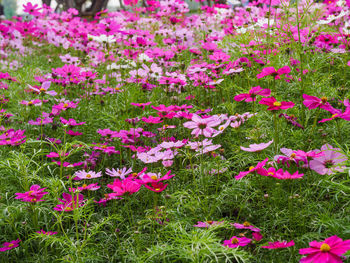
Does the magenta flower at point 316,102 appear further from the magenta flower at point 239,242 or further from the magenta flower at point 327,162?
the magenta flower at point 239,242

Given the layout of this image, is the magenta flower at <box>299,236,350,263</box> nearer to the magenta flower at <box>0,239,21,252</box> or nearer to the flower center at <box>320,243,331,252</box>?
the flower center at <box>320,243,331,252</box>

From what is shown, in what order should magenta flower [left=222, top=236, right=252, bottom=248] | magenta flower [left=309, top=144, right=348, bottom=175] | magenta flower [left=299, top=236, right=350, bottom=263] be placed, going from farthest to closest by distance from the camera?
magenta flower [left=309, top=144, right=348, bottom=175]
magenta flower [left=222, top=236, right=252, bottom=248]
magenta flower [left=299, top=236, right=350, bottom=263]

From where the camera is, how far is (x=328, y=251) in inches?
30.0

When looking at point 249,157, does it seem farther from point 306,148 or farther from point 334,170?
point 334,170

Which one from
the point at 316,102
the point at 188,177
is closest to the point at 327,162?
the point at 316,102

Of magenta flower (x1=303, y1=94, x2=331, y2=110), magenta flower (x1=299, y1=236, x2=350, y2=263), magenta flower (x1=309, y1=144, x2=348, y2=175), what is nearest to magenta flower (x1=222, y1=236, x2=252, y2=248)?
magenta flower (x1=299, y1=236, x2=350, y2=263)

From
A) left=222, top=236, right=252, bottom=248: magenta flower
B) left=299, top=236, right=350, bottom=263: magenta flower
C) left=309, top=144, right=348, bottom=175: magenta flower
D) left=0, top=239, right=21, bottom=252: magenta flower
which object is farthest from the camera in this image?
left=0, top=239, right=21, bottom=252: magenta flower

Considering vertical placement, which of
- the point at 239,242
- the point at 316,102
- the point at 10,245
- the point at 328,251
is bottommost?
the point at 10,245

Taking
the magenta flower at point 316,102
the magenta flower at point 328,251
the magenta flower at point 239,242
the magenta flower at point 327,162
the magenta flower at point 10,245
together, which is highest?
the magenta flower at point 316,102

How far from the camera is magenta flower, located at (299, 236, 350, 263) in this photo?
29.5 inches

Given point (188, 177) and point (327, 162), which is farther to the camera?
point (188, 177)

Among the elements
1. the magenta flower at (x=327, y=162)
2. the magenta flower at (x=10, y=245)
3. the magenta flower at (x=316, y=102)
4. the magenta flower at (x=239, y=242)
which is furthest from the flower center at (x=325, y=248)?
the magenta flower at (x=10, y=245)

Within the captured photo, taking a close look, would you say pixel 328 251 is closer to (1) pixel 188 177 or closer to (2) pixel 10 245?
(1) pixel 188 177

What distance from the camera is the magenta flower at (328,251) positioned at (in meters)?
0.75
